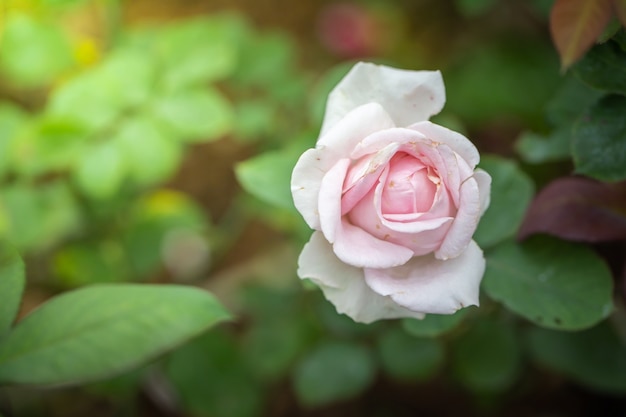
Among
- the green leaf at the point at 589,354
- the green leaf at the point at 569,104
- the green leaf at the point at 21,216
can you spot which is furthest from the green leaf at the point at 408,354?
the green leaf at the point at 21,216

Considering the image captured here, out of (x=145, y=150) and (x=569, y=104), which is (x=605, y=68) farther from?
(x=145, y=150)

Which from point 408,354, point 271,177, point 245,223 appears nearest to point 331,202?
point 271,177

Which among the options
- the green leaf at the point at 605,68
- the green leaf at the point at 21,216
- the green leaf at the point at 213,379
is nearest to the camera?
the green leaf at the point at 605,68

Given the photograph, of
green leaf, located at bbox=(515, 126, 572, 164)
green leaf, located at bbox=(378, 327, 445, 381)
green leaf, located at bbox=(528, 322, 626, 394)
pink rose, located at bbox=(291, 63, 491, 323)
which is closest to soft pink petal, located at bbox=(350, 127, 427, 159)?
pink rose, located at bbox=(291, 63, 491, 323)

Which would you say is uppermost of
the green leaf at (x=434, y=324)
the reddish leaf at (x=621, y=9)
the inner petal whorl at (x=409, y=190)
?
the reddish leaf at (x=621, y=9)

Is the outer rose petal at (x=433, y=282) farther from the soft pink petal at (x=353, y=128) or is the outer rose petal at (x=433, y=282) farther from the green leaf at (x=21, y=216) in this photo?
the green leaf at (x=21, y=216)

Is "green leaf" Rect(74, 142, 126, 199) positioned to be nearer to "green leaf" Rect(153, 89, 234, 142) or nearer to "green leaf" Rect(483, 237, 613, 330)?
"green leaf" Rect(153, 89, 234, 142)
